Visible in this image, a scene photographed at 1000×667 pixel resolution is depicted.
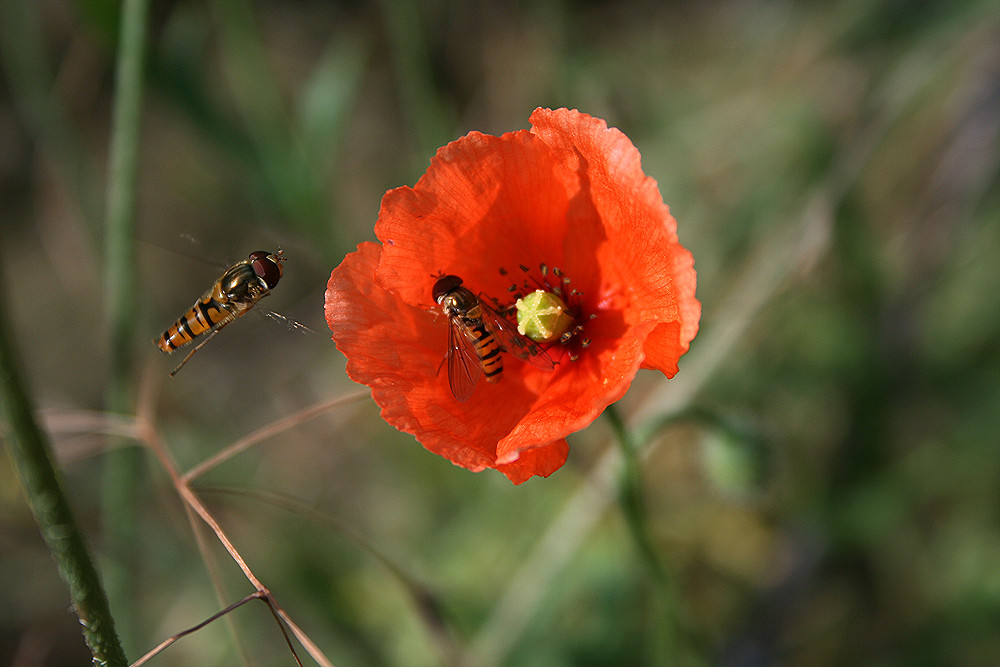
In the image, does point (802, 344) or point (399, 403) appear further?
point (802, 344)

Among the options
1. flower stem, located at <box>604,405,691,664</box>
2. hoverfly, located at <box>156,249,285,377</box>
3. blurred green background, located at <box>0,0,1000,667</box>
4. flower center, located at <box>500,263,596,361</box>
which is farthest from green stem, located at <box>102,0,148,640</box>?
flower stem, located at <box>604,405,691,664</box>

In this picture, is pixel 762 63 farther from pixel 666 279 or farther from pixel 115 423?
pixel 115 423

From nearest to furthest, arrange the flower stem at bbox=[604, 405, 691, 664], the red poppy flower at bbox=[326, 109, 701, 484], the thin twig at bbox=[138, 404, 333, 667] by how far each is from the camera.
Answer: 1. the thin twig at bbox=[138, 404, 333, 667]
2. the red poppy flower at bbox=[326, 109, 701, 484]
3. the flower stem at bbox=[604, 405, 691, 664]

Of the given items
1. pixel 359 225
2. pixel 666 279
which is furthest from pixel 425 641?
pixel 359 225

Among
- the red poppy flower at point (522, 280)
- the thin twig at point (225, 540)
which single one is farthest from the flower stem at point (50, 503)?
the red poppy flower at point (522, 280)

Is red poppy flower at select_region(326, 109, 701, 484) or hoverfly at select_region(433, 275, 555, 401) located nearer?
red poppy flower at select_region(326, 109, 701, 484)

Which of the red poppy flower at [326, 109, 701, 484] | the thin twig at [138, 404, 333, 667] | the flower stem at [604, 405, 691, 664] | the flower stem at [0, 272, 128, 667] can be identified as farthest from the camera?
the flower stem at [604, 405, 691, 664]

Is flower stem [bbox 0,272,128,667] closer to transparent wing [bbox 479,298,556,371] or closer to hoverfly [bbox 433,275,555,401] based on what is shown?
hoverfly [bbox 433,275,555,401]
